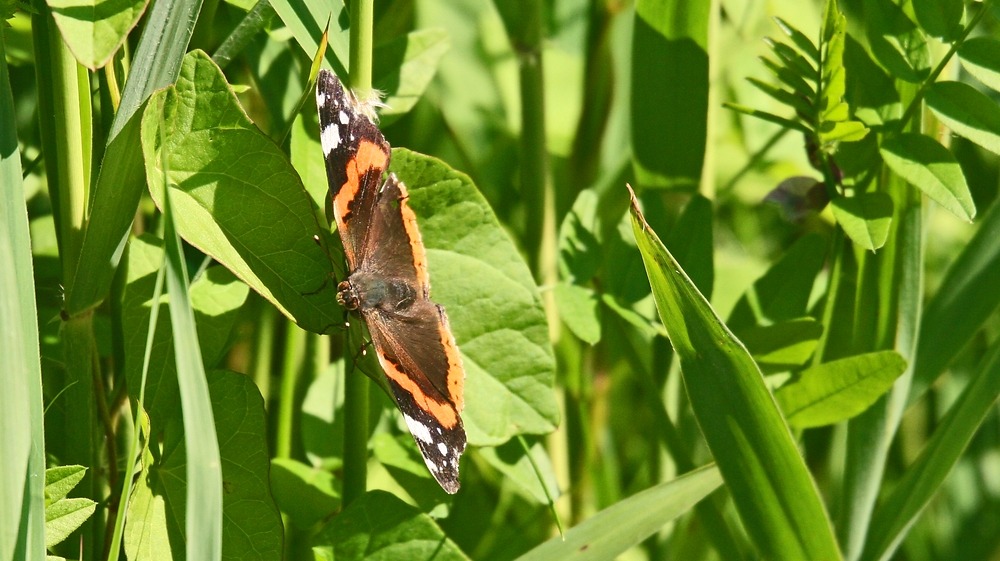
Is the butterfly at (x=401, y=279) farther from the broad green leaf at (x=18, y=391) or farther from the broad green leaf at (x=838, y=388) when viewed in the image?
the broad green leaf at (x=838, y=388)

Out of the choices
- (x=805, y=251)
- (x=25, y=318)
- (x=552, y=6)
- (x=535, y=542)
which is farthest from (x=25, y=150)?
(x=552, y=6)

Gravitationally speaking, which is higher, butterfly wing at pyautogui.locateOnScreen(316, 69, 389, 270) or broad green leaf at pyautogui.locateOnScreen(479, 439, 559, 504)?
butterfly wing at pyautogui.locateOnScreen(316, 69, 389, 270)

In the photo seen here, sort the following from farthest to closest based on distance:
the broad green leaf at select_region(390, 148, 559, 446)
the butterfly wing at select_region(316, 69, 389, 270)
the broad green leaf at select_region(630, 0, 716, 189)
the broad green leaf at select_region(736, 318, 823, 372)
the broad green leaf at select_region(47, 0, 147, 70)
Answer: the broad green leaf at select_region(630, 0, 716, 189)
the broad green leaf at select_region(736, 318, 823, 372)
the broad green leaf at select_region(390, 148, 559, 446)
the butterfly wing at select_region(316, 69, 389, 270)
the broad green leaf at select_region(47, 0, 147, 70)

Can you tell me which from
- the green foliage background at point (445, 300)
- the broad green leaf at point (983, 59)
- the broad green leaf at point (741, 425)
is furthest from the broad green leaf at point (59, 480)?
the broad green leaf at point (983, 59)

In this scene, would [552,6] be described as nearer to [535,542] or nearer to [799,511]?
[535,542]

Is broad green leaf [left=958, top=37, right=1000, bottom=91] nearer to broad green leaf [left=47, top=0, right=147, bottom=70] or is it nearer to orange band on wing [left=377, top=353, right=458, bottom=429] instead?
orange band on wing [left=377, top=353, right=458, bottom=429]

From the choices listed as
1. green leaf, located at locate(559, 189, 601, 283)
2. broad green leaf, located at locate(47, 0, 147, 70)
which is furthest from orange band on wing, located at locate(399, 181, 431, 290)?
broad green leaf, located at locate(47, 0, 147, 70)
